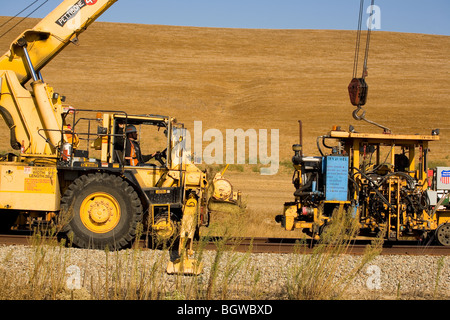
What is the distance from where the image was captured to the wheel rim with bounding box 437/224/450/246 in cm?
1120

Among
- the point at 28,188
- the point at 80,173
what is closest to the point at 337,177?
the point at 80,173

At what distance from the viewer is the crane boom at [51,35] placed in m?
11.1

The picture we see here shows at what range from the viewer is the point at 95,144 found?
10.6m

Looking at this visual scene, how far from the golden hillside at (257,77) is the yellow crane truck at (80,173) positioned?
2409 cm

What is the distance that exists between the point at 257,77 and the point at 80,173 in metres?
44.4

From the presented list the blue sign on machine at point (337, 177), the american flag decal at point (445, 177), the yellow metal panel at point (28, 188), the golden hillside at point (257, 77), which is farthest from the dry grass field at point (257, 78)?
the yellow metal panel at point (28, 188)

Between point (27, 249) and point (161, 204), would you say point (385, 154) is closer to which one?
point (161, 204)

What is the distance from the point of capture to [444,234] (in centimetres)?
1125

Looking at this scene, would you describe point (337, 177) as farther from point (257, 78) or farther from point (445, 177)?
point (257, 78)

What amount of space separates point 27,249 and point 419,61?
54.3 metres

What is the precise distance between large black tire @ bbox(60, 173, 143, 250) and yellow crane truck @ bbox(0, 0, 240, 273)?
0.02 m

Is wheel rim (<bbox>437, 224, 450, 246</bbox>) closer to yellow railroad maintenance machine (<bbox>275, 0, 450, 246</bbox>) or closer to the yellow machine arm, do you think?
A: yellow railroad maintenance machine (<bbox>275, 0, 450, 246</bbox>)
